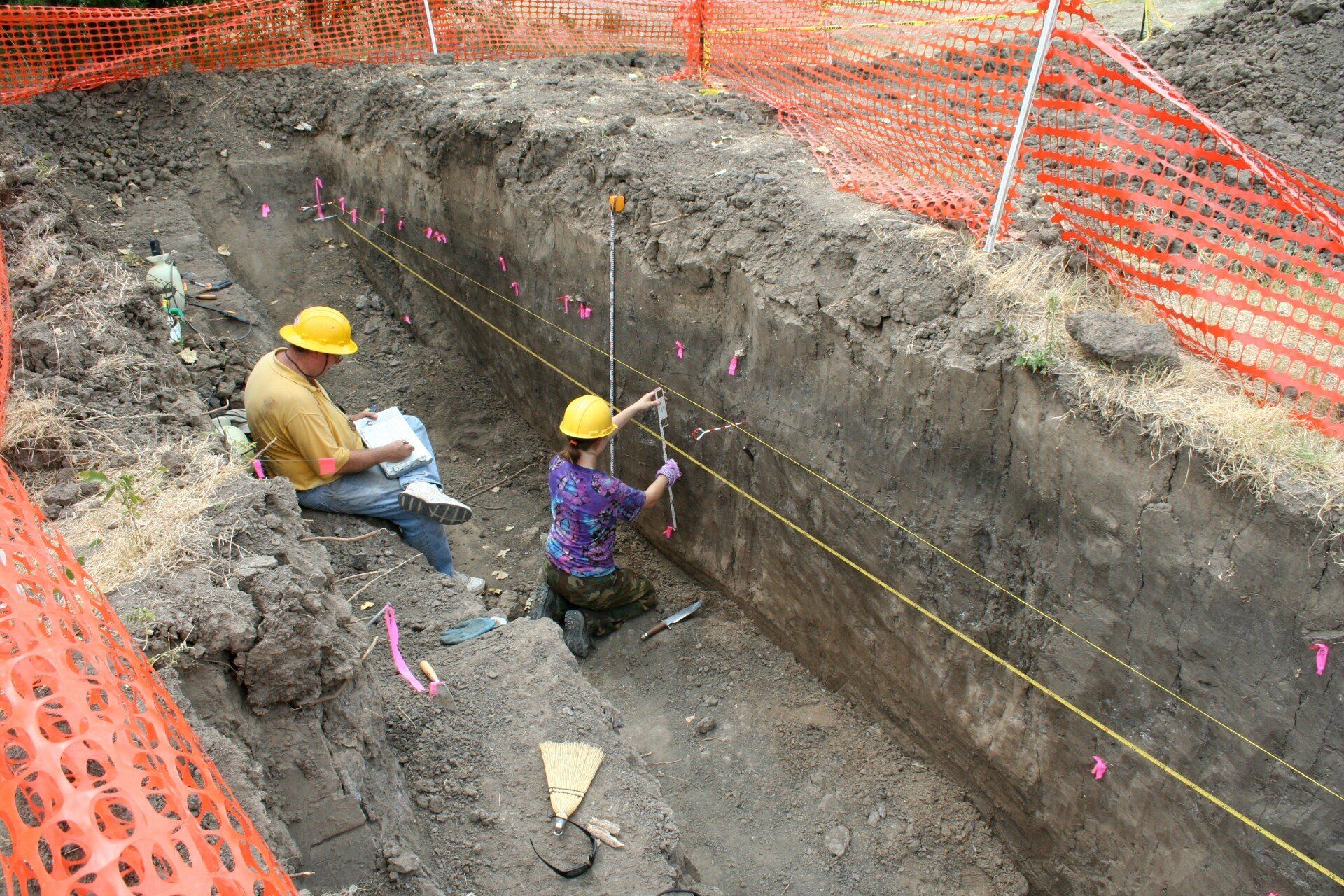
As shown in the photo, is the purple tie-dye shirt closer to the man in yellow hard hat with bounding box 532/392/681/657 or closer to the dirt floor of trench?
the man in yellow hard hat with bounding box 532/392/681/657

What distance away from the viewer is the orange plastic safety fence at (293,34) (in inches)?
311

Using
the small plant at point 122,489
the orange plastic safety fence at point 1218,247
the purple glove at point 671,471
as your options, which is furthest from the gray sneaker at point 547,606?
the orange plastic safety fence at point 1218,247

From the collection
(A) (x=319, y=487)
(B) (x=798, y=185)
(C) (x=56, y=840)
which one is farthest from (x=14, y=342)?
(B) (x=798, y=185)

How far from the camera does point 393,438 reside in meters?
5.41

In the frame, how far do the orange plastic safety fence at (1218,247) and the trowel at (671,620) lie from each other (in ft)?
10.3

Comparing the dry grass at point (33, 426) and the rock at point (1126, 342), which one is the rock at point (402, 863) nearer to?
the dry grass at point (33, 426)

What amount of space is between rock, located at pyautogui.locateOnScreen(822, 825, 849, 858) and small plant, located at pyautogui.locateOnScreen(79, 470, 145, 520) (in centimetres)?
343

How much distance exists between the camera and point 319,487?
198 inches

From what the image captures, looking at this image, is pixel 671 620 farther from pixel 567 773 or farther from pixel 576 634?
pixel 567 773

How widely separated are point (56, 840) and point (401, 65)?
339 inches

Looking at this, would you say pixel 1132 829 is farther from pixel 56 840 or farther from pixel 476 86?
pixel 476 86

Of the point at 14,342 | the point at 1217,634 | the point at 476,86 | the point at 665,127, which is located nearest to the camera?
the point at 1217,634

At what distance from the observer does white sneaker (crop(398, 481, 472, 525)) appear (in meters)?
5.07

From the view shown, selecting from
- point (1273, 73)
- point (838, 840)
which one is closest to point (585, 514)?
point (838, 840)
